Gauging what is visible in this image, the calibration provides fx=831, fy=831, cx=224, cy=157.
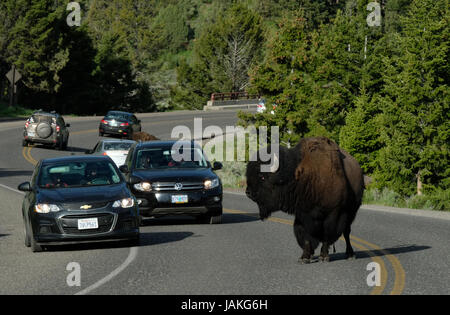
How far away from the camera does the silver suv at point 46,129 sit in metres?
43.2

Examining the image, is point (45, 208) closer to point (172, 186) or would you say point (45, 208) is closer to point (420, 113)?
point (172, 186)

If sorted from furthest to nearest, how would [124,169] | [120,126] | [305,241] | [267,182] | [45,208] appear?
[120,126]
[124,169]
[45,208]
[305,241]
[267,182]

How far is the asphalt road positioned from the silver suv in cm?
2254

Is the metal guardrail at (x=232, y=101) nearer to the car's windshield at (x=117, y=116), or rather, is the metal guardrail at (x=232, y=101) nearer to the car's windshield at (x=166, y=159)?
the car's windshield at (x=117, y=116)

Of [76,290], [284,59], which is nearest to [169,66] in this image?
[284,59]

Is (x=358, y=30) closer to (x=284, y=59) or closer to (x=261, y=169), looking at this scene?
(x=284, y=59)

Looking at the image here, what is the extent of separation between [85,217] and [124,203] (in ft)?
2.49

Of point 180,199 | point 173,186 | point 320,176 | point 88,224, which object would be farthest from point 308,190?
point 173,186

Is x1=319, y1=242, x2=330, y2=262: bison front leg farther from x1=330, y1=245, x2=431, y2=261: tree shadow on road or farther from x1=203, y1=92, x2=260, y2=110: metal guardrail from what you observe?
x1=203, y1=92, x2=260, y2=110: metal guardrail

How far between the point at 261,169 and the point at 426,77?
40738 millimetres

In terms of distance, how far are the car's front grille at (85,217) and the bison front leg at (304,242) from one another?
343 cm

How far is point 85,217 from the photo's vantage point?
13.8 metres

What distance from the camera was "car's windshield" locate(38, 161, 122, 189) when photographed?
49.3ft

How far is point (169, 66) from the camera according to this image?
396ft
